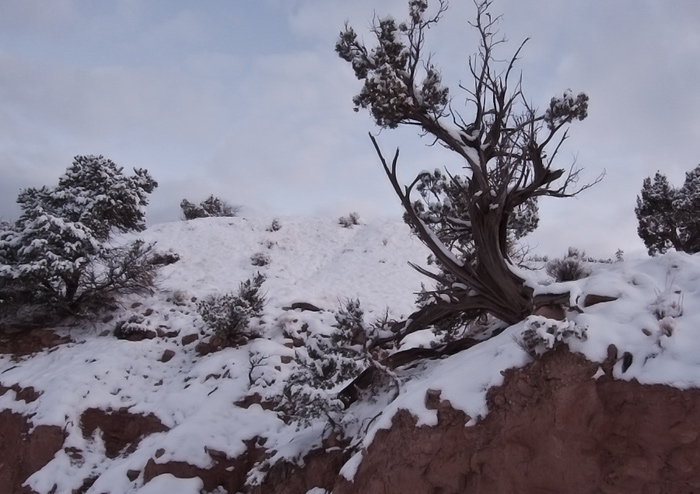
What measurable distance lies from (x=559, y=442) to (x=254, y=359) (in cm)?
665

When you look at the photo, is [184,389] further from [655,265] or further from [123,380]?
[655,265]

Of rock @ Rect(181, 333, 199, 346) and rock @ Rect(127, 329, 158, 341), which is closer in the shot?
rock @ Rect(181, 333, 199, 346)

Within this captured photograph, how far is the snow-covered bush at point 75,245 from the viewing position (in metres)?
11.4

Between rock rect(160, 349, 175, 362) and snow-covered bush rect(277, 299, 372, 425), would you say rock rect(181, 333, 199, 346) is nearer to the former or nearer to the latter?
rock rect(160, 349, 175, 362)

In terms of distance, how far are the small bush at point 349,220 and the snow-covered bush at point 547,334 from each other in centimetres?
2214

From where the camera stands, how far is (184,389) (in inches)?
367

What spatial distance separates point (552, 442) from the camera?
4527 mm

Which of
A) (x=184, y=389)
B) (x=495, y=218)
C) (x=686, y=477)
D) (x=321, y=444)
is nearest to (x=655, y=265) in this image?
(x=495, y=218)

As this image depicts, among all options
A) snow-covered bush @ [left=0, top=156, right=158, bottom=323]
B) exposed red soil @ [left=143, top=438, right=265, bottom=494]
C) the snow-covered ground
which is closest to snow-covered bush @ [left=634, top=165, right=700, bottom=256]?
the snow-covered ground

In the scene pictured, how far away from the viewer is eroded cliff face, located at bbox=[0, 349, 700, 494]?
13.6 feet

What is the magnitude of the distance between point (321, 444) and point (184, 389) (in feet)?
13.0

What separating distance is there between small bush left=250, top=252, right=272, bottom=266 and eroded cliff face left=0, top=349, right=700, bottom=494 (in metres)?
14.5

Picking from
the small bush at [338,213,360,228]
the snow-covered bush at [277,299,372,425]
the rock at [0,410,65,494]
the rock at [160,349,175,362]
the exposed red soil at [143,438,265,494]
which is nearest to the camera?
the snow-covered bush at [277,299,372,425]

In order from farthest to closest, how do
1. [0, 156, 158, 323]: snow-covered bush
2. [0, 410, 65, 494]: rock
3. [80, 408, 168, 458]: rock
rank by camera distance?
[0, 156, 158, 323]: snow-covered bush, [80, 408, 168, 458]: rock, [0, 410, 65, 494]: rock
